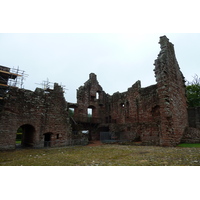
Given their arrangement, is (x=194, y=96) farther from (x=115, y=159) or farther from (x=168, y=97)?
(x=115, y=159)

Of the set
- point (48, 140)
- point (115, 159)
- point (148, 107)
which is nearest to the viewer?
point (115, 159)

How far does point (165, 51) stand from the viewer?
1458 centimetres

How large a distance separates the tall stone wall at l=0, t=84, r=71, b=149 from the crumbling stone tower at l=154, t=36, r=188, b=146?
35.2 ft

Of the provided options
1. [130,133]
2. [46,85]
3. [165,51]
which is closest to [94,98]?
[46,85]

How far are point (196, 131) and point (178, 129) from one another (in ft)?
9.35

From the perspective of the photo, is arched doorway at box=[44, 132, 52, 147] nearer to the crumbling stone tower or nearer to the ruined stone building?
the ruined stone building

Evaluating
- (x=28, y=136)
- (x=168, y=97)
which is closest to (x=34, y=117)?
(x=28, y=136)

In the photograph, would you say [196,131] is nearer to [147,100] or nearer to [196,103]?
[147,100]

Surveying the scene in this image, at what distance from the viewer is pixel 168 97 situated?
13.1m

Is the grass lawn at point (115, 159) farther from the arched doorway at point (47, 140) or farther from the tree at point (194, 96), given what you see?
the tree at point (194, 96)

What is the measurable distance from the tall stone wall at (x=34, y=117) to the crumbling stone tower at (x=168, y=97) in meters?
10.7

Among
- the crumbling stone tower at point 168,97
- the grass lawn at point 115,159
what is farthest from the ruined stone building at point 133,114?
the grass lawn at point 115,159

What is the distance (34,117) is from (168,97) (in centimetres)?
1337

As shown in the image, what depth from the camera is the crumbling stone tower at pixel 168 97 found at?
12.7m
